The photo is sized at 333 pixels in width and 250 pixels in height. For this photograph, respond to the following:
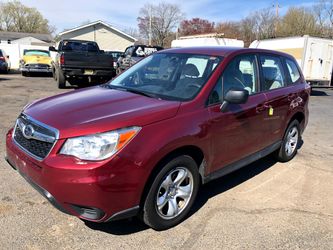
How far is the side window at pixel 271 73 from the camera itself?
4801 millimetres

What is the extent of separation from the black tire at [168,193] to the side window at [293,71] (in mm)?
2831

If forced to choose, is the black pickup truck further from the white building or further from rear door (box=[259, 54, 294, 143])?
the white building

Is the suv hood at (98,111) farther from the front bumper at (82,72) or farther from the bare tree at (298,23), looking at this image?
the bare tree at (298,23)

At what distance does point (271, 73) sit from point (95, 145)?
10.3 feet

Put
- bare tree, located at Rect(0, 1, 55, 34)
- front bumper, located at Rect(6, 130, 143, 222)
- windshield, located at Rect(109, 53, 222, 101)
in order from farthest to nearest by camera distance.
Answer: bare tree, located at Rect(0, 1, 55, 34) → windshield, located at Rect(109, 53, 222, 101) → front bumper, located at Rect(6, 130, 143, 222)

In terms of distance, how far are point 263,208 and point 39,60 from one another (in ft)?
62.4

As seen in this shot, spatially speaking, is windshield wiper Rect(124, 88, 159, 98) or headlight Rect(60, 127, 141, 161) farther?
windshield wiper Rect(124, 88, 159, 98)

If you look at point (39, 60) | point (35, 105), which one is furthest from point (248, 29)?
point (35, 105)

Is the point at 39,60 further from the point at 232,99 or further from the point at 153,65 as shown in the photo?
the point at 232,99

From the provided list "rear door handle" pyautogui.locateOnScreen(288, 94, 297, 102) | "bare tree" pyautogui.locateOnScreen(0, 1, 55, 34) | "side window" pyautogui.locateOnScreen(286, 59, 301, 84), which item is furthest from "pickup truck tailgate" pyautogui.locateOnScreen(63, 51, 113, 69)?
"bare tree" pyautogui.locateOnScreen(0, 1, 55, 34)

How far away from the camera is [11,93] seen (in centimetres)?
1242

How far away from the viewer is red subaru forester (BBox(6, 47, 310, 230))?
2.89 metres

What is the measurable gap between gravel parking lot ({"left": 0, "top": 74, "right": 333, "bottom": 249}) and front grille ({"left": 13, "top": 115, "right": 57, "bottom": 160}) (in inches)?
31.1

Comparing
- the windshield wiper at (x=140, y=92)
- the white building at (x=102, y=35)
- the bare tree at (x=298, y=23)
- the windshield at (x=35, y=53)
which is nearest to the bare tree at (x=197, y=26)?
the bare tree at (x=298, y=23)
